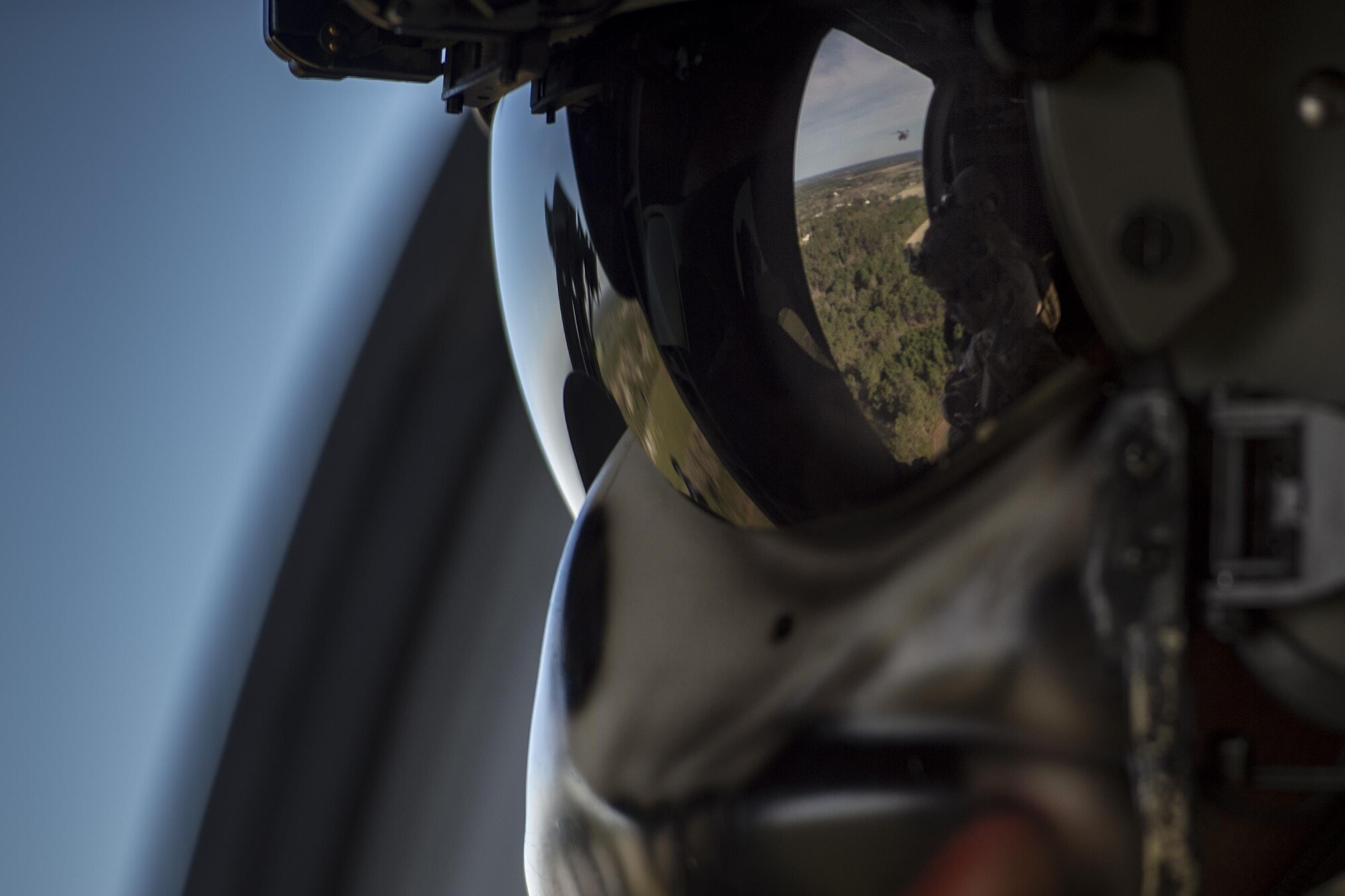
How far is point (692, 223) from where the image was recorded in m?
0.68

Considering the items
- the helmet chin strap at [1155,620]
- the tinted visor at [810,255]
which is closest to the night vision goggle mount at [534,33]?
the tinted visor at [810,255]

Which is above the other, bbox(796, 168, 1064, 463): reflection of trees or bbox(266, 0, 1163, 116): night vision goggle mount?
bbox(266, 0, 1163, 116): night vision goggle mount

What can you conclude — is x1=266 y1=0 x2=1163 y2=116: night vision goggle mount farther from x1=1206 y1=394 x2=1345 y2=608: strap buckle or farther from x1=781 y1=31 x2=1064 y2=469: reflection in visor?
x1=1206 y1=394 x2=1345 y2=608: strap buckle

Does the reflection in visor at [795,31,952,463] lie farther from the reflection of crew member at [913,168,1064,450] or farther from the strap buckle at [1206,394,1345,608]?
the strap buckle at [1206,394,1345,608]

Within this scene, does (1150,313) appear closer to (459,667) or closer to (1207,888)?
(1207,888)

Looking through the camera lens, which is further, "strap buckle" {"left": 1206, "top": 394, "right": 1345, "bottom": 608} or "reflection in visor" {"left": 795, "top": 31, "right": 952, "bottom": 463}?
"reflection in visor" {"left": 795, "top": 31, "right": 952, "bottom": 463}

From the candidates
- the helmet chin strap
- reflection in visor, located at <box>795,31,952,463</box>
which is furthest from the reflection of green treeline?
the helmet chin strap

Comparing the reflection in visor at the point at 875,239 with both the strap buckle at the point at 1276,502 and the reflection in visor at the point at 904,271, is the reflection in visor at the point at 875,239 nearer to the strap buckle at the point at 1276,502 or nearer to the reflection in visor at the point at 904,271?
the reflection in visor at the point at 904,271

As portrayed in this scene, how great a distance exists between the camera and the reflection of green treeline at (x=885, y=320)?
63 centimetres

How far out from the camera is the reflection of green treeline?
633 mm

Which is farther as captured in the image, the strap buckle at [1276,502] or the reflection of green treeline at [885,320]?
the reflection of green treeline at [885,320]

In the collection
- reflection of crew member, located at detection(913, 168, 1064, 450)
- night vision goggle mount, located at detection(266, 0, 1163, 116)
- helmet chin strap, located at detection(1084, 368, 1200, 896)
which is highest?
night vision goggle mount, located at detection(266, 0, 1163, 116)

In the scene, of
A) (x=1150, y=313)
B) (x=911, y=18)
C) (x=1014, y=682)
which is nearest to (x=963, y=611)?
(x=1014, y=682)

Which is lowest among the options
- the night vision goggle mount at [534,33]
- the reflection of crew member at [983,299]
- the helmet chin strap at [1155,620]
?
the helmet chin strap at [1155,620]
